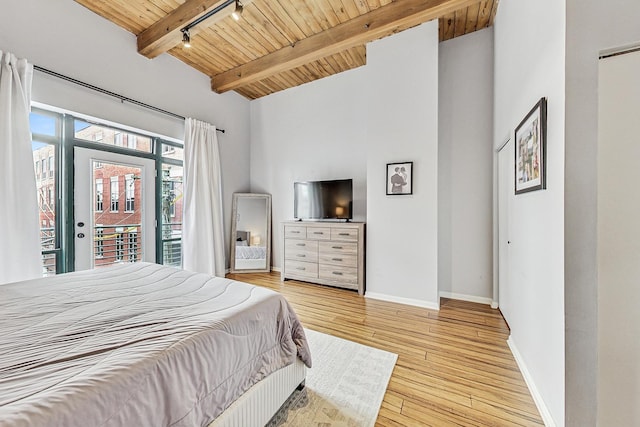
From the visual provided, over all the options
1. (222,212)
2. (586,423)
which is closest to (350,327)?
(586,423)

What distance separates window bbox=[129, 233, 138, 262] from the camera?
332cm

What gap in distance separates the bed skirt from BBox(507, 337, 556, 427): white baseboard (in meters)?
1.38

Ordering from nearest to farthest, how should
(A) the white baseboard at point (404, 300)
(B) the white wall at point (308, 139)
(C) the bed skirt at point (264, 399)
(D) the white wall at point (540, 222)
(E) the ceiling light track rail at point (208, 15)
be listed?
(C) the bed skirt at point (264, 399) < (D) the white wall at point (540, 222) < (E) the ceiling light track rail at point (208, 15) < (A) the white baseboard at point (404, 300) < (B) the white wall at point (308, 139)

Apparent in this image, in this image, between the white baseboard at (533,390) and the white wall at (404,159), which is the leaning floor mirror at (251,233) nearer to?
the white wall at (404,159)

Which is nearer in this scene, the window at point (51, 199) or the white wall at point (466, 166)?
the window at point (51, 199)

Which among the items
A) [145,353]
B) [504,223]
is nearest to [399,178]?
[504,223]

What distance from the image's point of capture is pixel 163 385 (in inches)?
33.4

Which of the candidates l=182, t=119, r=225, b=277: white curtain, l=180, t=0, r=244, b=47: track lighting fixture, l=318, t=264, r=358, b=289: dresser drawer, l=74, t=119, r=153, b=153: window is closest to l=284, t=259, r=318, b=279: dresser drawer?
l=318, t=264, r=358, b=289: dresser drawer

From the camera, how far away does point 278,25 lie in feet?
9.80

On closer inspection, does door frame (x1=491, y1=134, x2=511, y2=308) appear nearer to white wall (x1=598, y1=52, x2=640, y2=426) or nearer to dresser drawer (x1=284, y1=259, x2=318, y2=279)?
white wall (x1=598, y1=52, x2=640, y2=426)

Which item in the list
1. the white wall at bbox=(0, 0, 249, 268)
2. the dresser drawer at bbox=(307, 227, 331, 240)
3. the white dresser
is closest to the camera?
the white wall at bbox=(0, 0, 249, 268)

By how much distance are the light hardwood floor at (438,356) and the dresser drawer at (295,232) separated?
89 centimetres

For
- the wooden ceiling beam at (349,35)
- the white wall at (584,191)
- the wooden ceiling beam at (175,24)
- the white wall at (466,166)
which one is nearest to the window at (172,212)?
the wooden ceiling beam at (175,24)

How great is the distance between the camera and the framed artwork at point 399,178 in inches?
118
